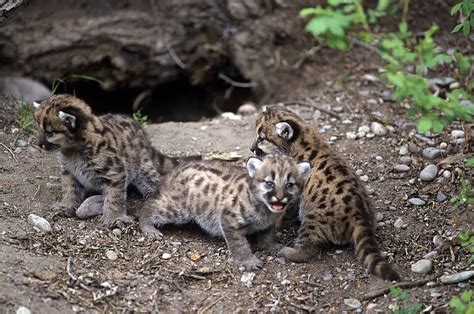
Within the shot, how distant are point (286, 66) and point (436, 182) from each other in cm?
407

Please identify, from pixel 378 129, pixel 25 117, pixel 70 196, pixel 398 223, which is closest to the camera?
pixel 398 223

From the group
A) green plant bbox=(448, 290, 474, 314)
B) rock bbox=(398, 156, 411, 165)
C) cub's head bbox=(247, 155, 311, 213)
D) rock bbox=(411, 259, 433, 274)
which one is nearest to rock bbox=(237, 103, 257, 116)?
rock bbox=(398, 156, 411, 165)

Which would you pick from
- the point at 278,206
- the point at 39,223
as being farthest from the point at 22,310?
the point at 278,206

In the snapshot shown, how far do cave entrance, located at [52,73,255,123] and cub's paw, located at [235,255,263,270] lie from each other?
5721 mm

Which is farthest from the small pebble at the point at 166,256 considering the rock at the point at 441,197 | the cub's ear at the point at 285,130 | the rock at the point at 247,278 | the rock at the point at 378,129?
the rock at the point at 378,129

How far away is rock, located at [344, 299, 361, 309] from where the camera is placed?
6.76 metres

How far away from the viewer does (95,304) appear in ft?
21.6

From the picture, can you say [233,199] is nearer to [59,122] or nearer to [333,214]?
[333,214]

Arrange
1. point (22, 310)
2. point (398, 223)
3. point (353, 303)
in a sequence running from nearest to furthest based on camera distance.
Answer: point (22, 310), point (353, 303), point (398, 223)

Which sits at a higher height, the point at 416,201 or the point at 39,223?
the point at 39,223

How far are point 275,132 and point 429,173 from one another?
1727 mm

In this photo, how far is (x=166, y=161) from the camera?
8.70m

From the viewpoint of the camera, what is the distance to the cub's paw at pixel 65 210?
7.95 m

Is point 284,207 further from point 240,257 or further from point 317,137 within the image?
point 317,137
